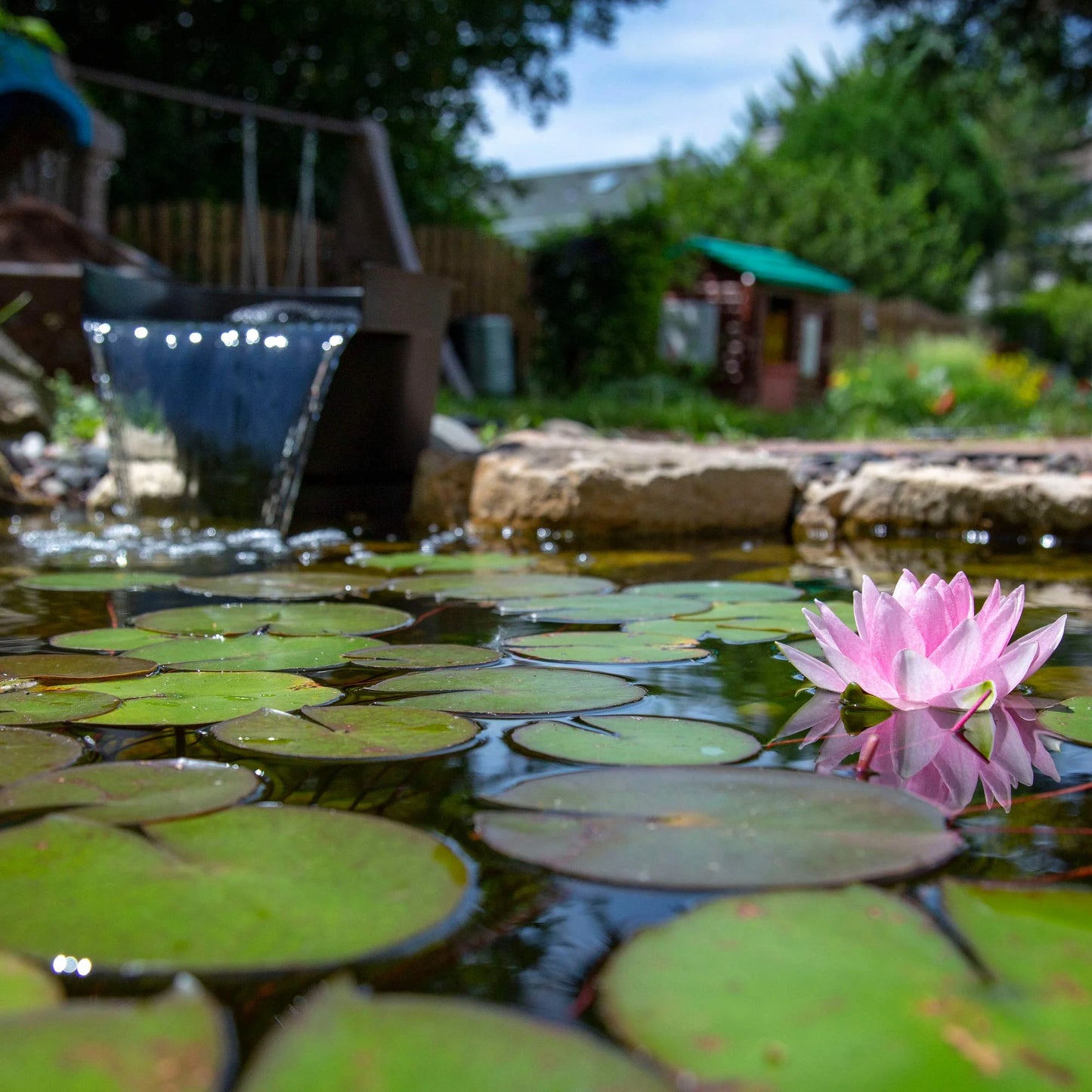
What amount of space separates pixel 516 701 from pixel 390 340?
2497 millimetres

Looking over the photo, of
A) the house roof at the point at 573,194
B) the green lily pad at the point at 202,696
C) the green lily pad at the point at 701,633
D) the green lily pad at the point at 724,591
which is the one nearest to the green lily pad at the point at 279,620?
the green lily pad at the point at 202,696

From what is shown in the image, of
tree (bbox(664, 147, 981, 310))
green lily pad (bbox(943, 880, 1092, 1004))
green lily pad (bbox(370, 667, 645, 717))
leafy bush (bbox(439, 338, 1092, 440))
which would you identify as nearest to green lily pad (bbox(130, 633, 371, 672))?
green lily pad (bbox(370, 667, 645, 717))

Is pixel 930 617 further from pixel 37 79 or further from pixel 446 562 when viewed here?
pixel 37 79

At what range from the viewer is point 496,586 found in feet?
7.20

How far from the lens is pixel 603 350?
958 centimetres

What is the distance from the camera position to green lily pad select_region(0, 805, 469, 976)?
2.21 feet

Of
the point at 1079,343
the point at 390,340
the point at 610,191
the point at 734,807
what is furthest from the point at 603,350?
the point at 610,191

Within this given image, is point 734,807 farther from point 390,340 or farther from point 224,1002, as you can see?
point 390,340

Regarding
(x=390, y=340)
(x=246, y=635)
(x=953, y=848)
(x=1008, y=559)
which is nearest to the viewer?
(x=953, y=848)

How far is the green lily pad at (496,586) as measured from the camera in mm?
2098

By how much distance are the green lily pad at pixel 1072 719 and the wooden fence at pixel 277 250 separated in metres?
6.29

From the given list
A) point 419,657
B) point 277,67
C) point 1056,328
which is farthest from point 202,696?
point 1056,328

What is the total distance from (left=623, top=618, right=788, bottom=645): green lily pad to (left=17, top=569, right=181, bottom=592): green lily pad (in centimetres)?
102

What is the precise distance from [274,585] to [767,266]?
11.9 metres
